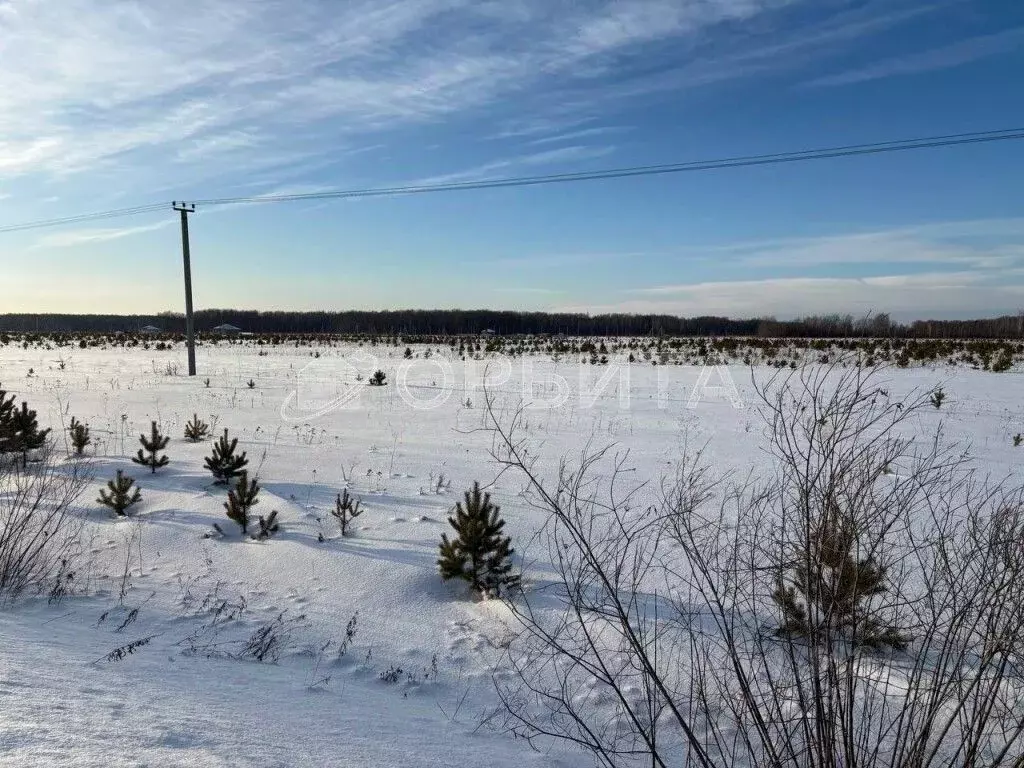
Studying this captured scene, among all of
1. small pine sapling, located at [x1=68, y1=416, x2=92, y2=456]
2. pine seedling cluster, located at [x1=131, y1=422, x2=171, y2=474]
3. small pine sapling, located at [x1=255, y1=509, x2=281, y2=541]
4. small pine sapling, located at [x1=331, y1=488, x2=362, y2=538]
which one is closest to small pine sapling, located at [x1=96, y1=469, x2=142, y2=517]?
pine seedling cluster, located at [x1=131, y1=422, x2=171, y2=474]

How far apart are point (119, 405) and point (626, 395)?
11.3 metres

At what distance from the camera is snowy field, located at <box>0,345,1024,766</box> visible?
274cm

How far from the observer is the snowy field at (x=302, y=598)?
108 inches

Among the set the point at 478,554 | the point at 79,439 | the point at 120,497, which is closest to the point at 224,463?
the point at 120,497

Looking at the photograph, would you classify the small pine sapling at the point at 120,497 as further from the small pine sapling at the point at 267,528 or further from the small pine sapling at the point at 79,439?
the small pine sapling at the point at 79,439

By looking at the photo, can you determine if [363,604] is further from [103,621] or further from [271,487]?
[271,487]

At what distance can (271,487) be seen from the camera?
24.0 feet

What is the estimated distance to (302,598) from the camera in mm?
4863

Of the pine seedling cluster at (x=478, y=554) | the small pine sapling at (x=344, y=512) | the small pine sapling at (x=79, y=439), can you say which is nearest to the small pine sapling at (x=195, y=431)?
the small pine sapling at (x=79, y=439)

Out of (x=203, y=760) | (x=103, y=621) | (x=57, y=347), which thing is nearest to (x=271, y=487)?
(x=103, y=621)

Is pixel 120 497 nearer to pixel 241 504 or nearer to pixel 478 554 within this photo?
pixel 241 504

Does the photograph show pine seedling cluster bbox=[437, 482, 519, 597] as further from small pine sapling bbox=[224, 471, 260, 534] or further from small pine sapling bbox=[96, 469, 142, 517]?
small pine sapling bbox=[96, 469, 142, 517]

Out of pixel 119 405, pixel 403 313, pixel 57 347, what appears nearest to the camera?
pixel 119 405

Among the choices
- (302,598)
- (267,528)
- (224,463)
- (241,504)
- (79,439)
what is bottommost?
(302,598)
